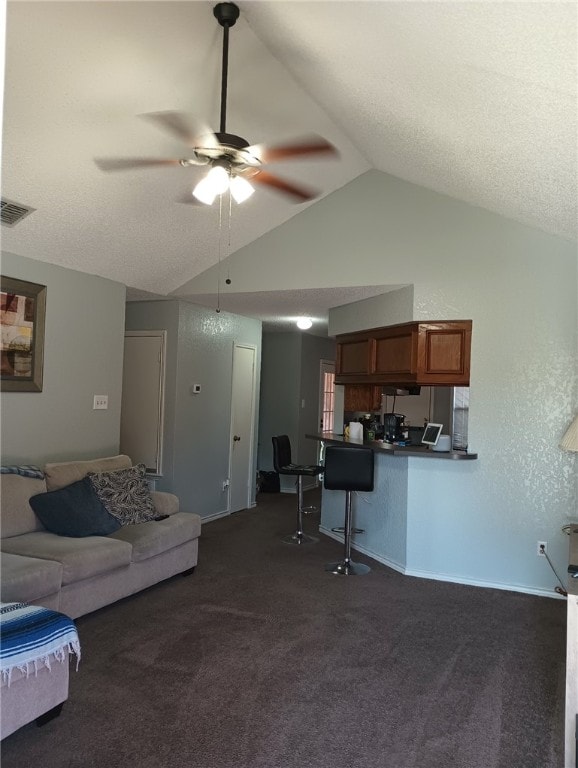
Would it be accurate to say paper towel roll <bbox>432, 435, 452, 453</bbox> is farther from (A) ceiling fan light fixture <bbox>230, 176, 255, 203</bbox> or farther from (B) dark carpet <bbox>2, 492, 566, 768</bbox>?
(A) ceiling fan light fixture <bbox>230, 176, 255, 203</bbox>

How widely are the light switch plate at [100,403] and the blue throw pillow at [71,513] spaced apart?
1122mm

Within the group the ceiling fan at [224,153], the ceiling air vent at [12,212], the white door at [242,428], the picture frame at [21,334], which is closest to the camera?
the ceiling fan at [224,153]

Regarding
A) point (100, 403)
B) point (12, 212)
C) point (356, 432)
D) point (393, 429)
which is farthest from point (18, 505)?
point (393, 429)

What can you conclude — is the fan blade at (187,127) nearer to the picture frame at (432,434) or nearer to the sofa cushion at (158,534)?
the sofa cushion at (158,534)

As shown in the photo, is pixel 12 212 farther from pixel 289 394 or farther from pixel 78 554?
pixel 289 394

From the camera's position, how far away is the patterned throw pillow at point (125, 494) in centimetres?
427

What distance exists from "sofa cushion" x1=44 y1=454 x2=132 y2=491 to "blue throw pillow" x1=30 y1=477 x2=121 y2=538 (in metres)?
0.13

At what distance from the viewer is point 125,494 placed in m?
4.41

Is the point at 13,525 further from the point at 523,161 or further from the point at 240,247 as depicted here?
the point at 523,161

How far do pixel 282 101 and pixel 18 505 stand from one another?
10.3 feet

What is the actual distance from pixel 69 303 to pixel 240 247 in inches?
62.7

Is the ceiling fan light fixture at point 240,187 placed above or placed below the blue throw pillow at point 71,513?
above

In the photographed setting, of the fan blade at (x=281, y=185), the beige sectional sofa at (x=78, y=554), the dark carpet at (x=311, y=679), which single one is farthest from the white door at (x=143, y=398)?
the fan blade at (x=281, y=185)

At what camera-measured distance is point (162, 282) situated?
5.53 m
